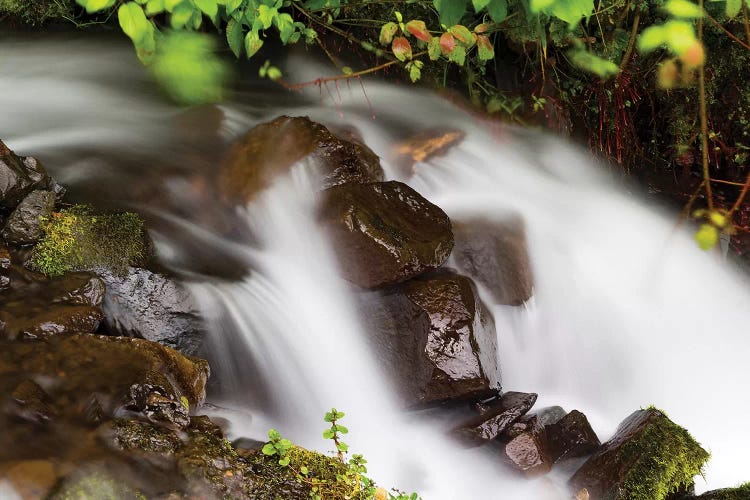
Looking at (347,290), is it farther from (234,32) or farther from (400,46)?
(234,32)

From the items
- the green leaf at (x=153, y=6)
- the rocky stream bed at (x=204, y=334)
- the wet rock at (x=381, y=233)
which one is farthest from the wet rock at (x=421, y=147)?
the green leaf at (x=153, y=6)

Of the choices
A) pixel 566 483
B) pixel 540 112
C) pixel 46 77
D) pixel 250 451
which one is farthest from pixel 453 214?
pixel 46 77

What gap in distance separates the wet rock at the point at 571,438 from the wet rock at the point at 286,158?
68.2 inches

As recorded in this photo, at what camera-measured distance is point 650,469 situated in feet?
9.00

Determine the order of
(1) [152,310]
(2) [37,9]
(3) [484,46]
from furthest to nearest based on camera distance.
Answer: (2) [37,9] → (3) [484,46] → (1) [152,310]

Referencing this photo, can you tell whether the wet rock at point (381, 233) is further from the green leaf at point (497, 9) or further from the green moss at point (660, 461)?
the green moss at point (660, 461)

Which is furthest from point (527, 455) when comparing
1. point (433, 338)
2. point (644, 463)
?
point (433, 338)

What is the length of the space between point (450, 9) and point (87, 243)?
2.13 metres

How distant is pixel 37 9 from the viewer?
4.76 metres

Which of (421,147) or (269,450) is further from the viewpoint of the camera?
(421,147)

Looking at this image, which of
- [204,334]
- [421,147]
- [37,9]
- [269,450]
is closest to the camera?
[269,450]

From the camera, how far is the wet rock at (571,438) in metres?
3.10

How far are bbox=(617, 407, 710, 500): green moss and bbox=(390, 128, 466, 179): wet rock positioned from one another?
218cm

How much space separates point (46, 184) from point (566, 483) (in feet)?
9.66
